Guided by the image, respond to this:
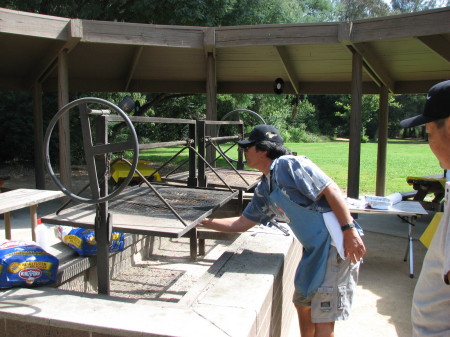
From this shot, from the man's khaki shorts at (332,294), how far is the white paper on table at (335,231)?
0.15ft

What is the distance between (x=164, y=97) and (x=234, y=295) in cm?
1129

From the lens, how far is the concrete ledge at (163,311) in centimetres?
170

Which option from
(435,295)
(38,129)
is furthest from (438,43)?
(38,129)

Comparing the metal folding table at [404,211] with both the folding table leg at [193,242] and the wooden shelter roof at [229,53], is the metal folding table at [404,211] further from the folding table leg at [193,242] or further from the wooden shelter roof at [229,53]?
the wooden shelter roof at [229,53]

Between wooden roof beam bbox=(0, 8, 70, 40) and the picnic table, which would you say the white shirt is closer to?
the picnic table

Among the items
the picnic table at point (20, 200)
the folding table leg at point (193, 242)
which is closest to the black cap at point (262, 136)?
the folding table leg at point (193, 242)

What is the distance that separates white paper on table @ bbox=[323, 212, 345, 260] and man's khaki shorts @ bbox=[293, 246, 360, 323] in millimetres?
46

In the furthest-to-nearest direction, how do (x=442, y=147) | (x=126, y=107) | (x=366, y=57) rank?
(x=366, y=57), (x=126, y=107), (x=442, y=147)

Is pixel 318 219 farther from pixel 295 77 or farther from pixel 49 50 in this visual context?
pixel 295 77

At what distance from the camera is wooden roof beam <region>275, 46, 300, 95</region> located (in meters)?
6.55

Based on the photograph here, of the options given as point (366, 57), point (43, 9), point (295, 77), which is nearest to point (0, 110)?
point (43, 9)

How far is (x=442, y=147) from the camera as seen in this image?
4.12 ft

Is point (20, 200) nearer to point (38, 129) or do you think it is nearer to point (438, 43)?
point (38, 129)

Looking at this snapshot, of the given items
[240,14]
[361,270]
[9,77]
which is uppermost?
[240,14]
